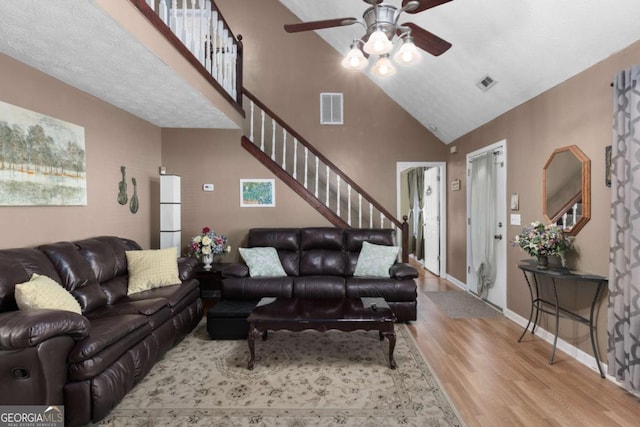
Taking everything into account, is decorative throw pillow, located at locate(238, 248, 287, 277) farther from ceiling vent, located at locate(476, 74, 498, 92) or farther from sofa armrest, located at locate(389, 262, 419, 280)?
ceiling vent, located at locate(476, 74, 498, 92)

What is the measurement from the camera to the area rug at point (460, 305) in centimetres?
410

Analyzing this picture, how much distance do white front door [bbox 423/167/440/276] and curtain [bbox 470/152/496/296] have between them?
46.7 inches

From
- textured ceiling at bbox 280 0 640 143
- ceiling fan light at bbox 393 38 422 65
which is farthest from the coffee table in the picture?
textured ceiling at bbox 280 0 640 143

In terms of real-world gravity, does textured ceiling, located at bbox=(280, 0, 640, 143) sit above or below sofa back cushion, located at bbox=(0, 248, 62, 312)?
above

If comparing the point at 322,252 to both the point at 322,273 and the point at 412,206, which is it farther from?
the point at 412,206

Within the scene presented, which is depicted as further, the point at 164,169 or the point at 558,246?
the point at 164,169

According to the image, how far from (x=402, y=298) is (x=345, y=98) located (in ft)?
12.0

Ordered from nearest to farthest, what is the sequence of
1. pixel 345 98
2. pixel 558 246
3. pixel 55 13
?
pixel 55 13
pixel 558 246
pixel 345 98

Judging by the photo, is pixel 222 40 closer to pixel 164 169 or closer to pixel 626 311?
pixel 164 169

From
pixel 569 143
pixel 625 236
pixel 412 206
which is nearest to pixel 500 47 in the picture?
pixel 569 143

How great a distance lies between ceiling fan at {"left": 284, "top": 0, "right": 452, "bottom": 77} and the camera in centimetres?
225

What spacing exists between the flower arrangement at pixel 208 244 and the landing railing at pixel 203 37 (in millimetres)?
1846

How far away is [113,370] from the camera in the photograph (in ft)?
6.99

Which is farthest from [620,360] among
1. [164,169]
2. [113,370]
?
[164,169]
